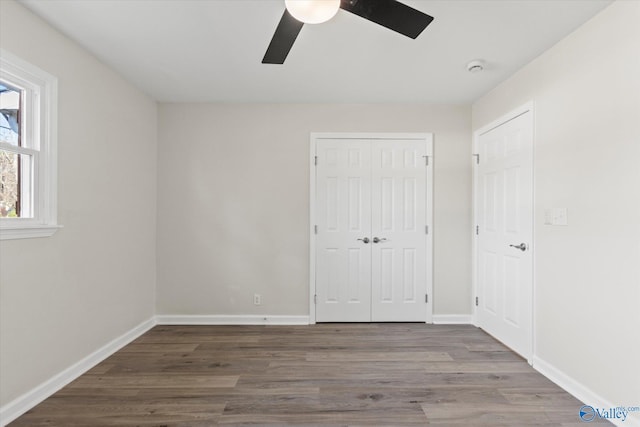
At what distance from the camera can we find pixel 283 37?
1884 millimetres

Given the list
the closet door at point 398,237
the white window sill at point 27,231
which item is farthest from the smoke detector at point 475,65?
the white window sill at point 27,231

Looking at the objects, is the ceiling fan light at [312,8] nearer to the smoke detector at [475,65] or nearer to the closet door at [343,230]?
the smoke detector at [475,65]

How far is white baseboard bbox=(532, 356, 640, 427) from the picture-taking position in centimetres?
188

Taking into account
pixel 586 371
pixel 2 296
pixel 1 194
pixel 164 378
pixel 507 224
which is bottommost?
pixel 164 378

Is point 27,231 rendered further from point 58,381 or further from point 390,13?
point 390,13

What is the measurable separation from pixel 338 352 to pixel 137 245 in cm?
223

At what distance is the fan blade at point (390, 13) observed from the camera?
1599 millimetres

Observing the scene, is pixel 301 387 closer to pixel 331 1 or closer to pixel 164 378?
pixel 164 378

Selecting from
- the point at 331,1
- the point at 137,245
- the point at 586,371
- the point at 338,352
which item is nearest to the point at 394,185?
the point at 338,352

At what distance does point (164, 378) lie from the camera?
2.50 metres

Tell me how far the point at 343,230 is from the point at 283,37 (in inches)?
89.5

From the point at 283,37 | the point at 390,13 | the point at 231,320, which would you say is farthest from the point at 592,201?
the point at 231,320

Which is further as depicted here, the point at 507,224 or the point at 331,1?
the point at 507,224

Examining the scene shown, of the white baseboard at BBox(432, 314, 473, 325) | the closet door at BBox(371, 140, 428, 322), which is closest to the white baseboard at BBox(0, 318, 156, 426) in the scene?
the closet door at BBox(371, 140, 428, 322)
